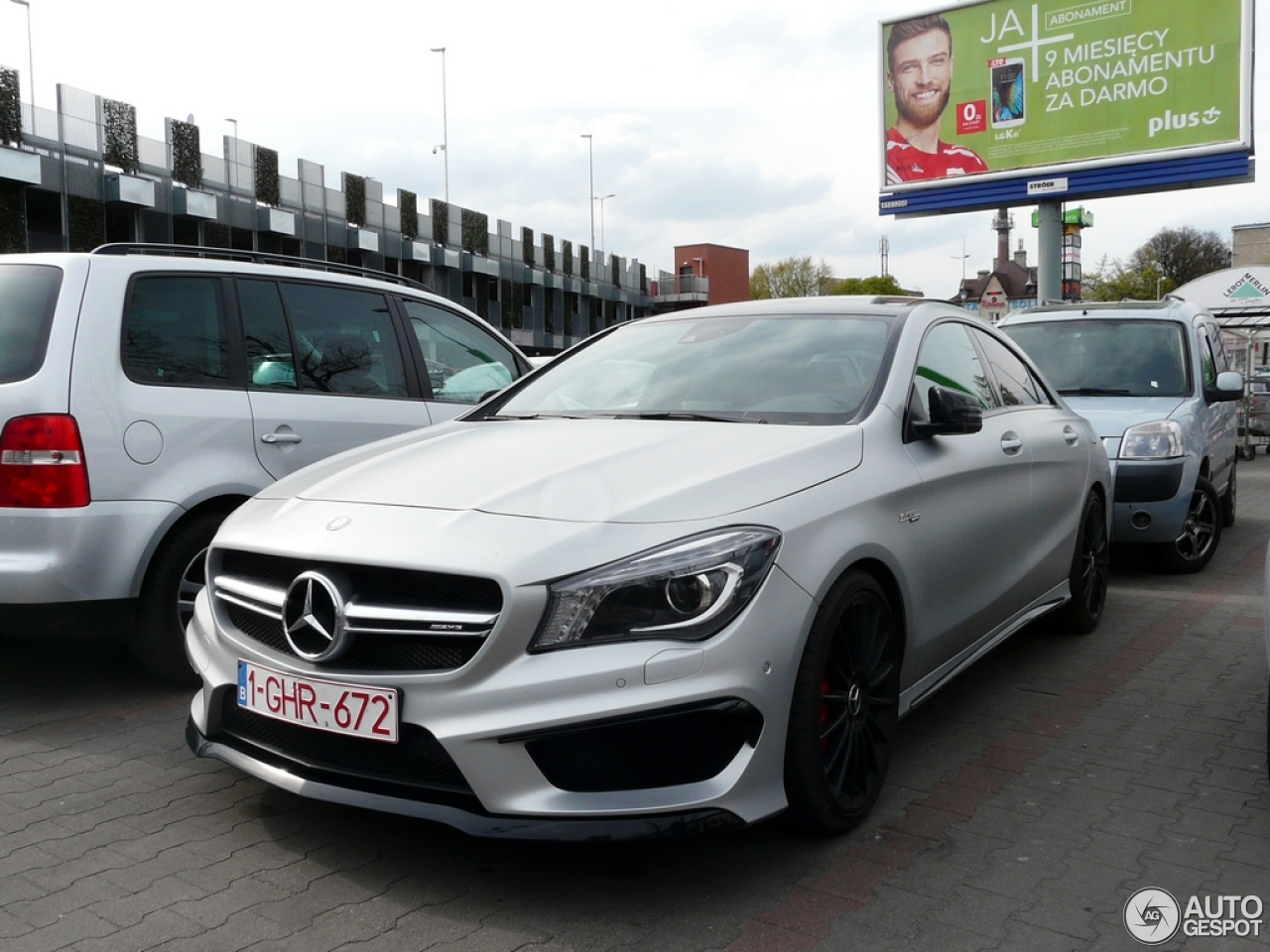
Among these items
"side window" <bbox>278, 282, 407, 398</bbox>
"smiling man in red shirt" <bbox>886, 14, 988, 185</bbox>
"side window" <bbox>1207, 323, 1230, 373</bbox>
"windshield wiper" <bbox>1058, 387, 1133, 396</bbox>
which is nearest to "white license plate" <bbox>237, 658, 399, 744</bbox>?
"side window" <bbox>278, 282, 407, 398</bbox>

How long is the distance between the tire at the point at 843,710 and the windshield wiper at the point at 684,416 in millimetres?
728

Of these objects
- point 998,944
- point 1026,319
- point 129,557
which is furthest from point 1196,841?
point 1026,319

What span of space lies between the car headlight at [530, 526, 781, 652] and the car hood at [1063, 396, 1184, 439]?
17.0ft

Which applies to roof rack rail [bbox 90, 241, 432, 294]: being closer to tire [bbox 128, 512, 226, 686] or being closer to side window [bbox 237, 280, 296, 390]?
side window [bbox 237, 280, 296, 390]

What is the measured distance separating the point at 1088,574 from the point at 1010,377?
1.21 m

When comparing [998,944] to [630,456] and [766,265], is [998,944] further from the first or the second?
[766,265]

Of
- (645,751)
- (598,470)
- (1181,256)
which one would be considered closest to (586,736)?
(645,751)

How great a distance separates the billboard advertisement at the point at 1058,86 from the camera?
22984 millimetres

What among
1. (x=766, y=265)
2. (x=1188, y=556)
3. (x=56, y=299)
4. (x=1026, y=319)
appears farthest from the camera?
(x=766, y=265)

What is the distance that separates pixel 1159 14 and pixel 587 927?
25094mm

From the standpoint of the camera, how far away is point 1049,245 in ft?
85.4

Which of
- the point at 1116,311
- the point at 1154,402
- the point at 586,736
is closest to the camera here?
the point at 586,736

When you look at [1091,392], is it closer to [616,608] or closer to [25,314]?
[616,608]

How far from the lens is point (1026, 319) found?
8.95 meters
